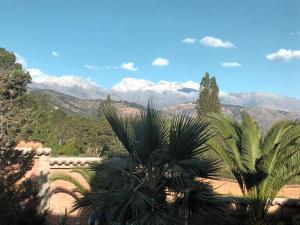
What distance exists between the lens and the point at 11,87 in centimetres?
3747

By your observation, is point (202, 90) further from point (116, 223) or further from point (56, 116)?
point (116, 223)

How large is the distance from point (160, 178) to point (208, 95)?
4436 centimetres

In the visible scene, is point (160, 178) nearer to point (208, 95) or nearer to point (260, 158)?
point (260, 158)

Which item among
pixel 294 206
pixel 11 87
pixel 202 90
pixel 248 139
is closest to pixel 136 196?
pixel 248 139

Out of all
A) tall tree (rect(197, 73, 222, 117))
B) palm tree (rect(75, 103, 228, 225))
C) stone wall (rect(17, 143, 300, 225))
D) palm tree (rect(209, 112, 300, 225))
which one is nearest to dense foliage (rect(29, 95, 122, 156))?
tall tree (rect(197, 73, 222, 117))

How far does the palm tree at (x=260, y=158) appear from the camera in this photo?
8516 millimetres

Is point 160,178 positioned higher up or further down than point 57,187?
higher up

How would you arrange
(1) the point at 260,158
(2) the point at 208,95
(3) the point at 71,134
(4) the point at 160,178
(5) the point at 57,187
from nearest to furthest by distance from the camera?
(4) the point at 160,178 < (1) the point at 260,158 < (5) the point at 57,187 < (3) the point at 71,134 < (2) the point at 208,95

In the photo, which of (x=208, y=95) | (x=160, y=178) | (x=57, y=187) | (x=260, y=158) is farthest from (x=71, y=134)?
(x=160, y=178)

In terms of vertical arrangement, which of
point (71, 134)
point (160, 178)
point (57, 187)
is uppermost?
point (160, 178)

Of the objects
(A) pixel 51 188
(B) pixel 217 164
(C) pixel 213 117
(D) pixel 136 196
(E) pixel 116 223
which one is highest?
(C) pixel 213 117

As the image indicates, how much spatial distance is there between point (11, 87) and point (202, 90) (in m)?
23.4

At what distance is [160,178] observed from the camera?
6.12m

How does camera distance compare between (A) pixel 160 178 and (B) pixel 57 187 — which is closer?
(A) pixel 160 178
